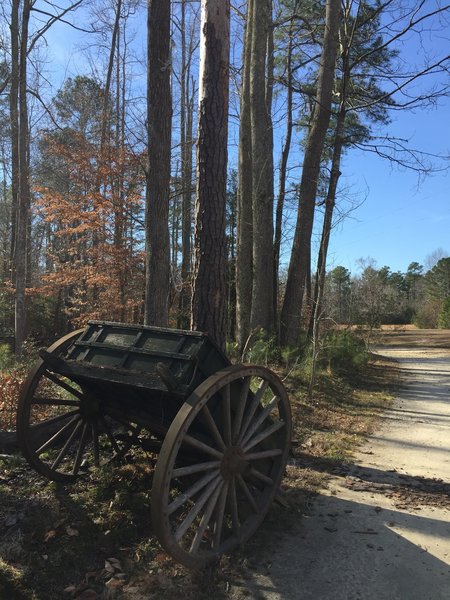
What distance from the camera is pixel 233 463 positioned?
11.3ft

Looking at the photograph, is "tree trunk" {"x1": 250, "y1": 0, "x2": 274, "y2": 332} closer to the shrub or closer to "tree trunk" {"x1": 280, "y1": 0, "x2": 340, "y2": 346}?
"tree trunk" {"x1": 280, "y1": 0, "x2": 340, "y2": 346}

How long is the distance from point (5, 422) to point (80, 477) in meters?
2.29

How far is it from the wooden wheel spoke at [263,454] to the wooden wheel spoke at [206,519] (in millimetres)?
348

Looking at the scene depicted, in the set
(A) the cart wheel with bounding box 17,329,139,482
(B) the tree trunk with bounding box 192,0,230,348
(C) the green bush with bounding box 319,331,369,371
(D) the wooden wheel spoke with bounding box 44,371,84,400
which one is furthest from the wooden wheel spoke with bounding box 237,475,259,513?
(C) the green bush with bounding box 319,331,369,371

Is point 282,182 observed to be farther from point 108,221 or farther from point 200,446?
point 200,446

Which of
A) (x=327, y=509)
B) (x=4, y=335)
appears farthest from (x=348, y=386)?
(x=4, y=335)

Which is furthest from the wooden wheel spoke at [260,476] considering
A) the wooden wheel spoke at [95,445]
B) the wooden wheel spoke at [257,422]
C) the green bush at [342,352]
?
the green bush at [342,352]

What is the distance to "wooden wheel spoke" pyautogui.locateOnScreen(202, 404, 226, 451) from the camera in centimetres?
322

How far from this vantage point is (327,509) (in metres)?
4.47

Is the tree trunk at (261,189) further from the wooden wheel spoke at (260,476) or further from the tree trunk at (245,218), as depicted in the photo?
the wooden wheel spoke at (260,476)

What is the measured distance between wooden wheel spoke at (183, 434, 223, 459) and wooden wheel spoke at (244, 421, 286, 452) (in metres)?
0.32

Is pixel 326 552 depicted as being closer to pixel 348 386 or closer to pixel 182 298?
pixel 348 386

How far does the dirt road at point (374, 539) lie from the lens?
3207 millimetres

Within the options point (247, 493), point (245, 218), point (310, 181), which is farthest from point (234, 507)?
point (245, 218)
